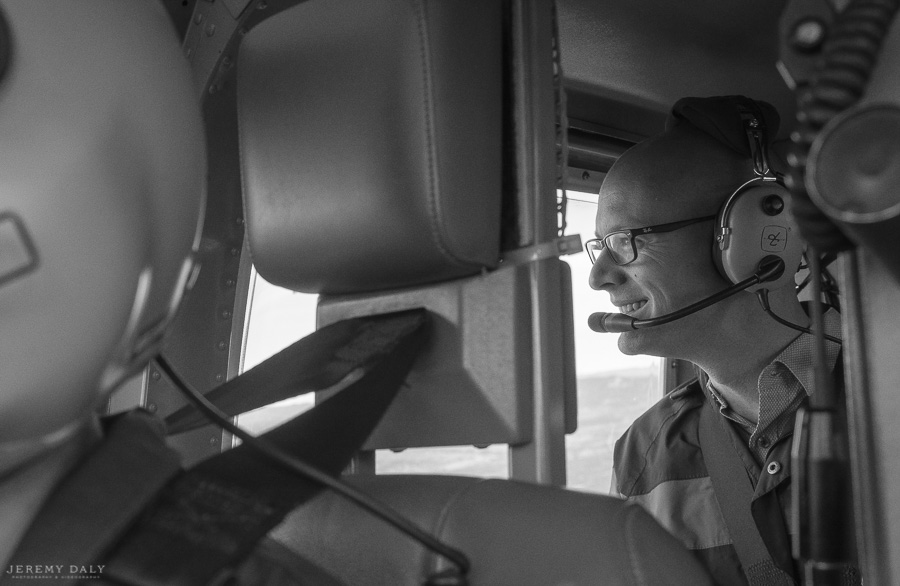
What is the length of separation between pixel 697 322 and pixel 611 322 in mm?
219

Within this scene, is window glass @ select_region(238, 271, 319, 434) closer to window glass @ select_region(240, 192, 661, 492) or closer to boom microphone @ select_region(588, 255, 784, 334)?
window glass @ select_region(240, 192, 661, 492)

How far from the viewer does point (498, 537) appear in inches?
36.5

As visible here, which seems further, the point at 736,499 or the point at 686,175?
the point at 686,175

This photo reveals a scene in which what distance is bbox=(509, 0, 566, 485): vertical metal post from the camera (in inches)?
43.3

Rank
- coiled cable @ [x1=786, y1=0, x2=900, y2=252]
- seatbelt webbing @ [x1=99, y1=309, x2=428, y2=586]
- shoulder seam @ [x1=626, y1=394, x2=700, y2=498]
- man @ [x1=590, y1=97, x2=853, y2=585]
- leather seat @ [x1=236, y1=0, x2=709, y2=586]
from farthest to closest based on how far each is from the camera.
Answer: shoulder seam @ [x1=626, y1=394, x2=700, y2=498], man @ [x1=590, y1=97, x2=853, y2=585], leather seat @ [x1=236, y1=0, x2=709, y2=586], seatbelt webbing @ [x1=99, y1=309, x2=428, y2=586], coiled cable @ [x1=786, y1=0, x2=900, y2=252]

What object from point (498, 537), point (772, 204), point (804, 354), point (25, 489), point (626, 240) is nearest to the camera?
point (25, 489)


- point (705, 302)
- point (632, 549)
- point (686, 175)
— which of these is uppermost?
point (686, 175)

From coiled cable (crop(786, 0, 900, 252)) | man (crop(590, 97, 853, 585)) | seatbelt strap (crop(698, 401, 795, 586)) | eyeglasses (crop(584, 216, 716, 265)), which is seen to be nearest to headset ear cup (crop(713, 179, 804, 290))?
man (crop(590, 97, 853, 585))

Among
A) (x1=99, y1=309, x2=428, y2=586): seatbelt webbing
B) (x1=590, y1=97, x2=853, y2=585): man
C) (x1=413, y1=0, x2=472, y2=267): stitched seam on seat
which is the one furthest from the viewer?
(x1=590, y1=97, x2=853, y2=585): man

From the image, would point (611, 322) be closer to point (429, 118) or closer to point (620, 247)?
point (620, 247)

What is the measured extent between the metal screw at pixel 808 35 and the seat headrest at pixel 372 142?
46 centimetres

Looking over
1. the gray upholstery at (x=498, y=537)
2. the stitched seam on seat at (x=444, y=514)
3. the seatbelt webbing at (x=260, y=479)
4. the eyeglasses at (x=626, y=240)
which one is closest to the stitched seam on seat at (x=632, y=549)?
the gray upholstery at (x=498, y=537)

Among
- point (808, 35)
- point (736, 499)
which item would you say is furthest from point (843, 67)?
point (736, 499)

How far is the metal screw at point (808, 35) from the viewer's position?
0.71m
